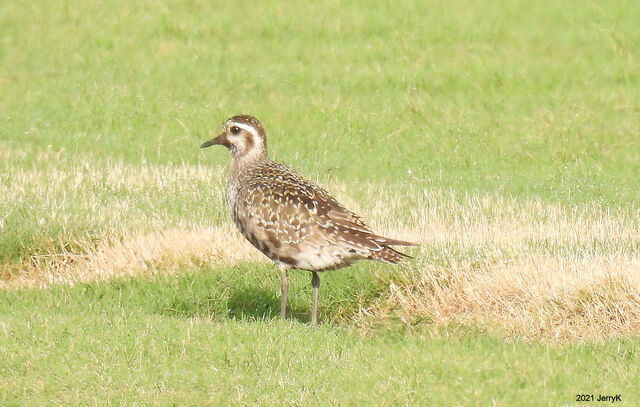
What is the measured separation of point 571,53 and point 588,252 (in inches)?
605

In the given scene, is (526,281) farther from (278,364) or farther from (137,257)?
(137,257)

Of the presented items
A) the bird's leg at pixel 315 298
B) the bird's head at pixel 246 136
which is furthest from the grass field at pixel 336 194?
the bird's head at pixel 246 136

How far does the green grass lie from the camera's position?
794 cm

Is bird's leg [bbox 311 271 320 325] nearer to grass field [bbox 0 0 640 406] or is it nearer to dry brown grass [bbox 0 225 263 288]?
grass field [bbox 0 0 640 406]

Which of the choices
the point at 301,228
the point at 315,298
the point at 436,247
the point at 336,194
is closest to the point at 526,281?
the point at 436,247

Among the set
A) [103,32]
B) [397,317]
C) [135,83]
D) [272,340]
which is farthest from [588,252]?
[103,32]

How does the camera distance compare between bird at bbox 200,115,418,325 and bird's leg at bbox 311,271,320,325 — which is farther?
bird's leg at bbox 311,271,320,325

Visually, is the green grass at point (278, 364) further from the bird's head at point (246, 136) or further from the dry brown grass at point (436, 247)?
the bird's head at point (246, 136)

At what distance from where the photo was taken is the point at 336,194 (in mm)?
16297

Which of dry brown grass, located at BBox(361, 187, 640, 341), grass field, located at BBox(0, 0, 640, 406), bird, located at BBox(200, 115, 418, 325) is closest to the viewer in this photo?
grass field, located at BBox(0, 0, 640, 406)

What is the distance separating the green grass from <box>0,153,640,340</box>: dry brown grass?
0.83 meters

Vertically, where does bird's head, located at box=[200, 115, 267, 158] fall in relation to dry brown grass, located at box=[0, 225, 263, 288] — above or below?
above

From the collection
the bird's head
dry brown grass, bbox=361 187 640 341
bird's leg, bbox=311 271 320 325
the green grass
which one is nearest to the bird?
bird's leg, bbox=311 271 320 325

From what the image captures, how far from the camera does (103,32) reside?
27062 millimetres
